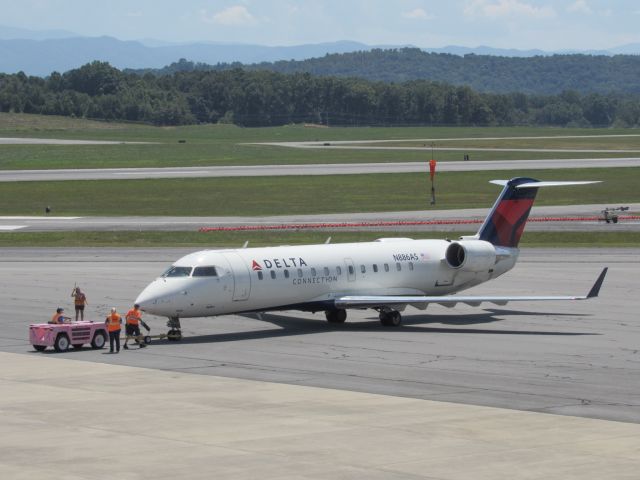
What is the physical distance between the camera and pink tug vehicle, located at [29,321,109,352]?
122ft

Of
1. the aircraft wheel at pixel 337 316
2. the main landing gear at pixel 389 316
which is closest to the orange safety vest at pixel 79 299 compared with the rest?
the aircraft wheel at pixel 337 316

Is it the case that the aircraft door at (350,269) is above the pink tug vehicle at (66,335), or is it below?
above

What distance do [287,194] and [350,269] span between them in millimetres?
62645

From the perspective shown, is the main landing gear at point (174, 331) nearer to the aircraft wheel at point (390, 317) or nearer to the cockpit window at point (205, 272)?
the cockpit window at point (205, 272)

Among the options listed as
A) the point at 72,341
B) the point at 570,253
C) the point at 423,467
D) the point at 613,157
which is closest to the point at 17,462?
the point at 423,467

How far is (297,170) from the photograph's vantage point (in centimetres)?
13238

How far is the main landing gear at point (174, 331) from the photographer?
39250 millimetres

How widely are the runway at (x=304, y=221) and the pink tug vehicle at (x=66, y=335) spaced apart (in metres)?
39.7

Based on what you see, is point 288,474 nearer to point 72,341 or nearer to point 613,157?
point 72,341

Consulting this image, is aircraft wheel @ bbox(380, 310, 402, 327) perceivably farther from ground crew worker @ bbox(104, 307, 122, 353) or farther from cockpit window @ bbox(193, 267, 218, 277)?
ground crew worker @ bbox(104, 307, 122, 353)

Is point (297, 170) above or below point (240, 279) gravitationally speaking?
above

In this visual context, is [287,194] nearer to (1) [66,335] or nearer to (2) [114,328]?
(1) [66,335]

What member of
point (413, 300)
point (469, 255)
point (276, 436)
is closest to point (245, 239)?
point (469, 255)

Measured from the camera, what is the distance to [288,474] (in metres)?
21.7
